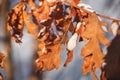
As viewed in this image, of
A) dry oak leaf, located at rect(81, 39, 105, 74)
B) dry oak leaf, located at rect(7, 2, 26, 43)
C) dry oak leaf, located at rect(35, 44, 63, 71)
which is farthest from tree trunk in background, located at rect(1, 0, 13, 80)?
dry oak leaf, located at rect(81, 39, 105, 74)

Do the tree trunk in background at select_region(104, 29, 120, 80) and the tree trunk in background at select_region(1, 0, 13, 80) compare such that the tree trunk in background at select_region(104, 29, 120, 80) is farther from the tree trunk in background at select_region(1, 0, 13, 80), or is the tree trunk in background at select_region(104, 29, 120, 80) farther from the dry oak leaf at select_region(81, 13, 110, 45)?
the tree trunk in background at select_region(1, 0, 13, 80)

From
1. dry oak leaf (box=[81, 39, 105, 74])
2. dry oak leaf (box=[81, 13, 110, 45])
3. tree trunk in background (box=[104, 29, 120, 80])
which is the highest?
dry oak leaf (box=[81, 13, 110, 45])

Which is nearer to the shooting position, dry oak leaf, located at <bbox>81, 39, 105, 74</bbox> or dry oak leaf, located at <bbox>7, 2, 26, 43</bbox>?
dry oak leaf, located at <bbox>81, 39, 105, 74</bbox>

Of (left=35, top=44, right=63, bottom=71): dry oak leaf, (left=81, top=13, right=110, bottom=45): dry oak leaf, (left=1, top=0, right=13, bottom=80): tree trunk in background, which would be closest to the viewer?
(left=81, top=13, right=110, bottom=45): dry oak leaf

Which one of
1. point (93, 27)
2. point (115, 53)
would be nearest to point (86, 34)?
point (93, 27)

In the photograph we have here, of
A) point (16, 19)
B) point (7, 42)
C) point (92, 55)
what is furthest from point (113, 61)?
point (7, 42)

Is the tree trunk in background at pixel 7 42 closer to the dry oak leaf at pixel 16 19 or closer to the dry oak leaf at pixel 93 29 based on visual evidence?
the dry oak leaf at pixel 16 19

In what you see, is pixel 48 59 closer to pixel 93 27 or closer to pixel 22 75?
pixel 93 27

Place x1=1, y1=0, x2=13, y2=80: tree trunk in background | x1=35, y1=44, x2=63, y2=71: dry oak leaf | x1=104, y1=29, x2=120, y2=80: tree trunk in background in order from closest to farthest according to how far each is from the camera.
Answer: x1=35, y1=44, x2=63, y2=71: dry oak leaf, x1=104, y1=29, x2=120, y2=80: tree trunk in background, x1=1, y1=0, x2=13, y2=80: tree trunk in background

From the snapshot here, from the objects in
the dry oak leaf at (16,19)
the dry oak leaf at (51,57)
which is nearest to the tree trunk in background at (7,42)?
the dry oak leaf at (16,19)

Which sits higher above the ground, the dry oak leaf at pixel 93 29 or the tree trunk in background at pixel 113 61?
the dry oak leaf at pixel 93 29

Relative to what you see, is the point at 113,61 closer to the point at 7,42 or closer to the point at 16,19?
the point at 16,19

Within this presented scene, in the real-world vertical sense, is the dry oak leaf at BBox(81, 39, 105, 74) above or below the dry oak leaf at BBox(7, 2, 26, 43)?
below
